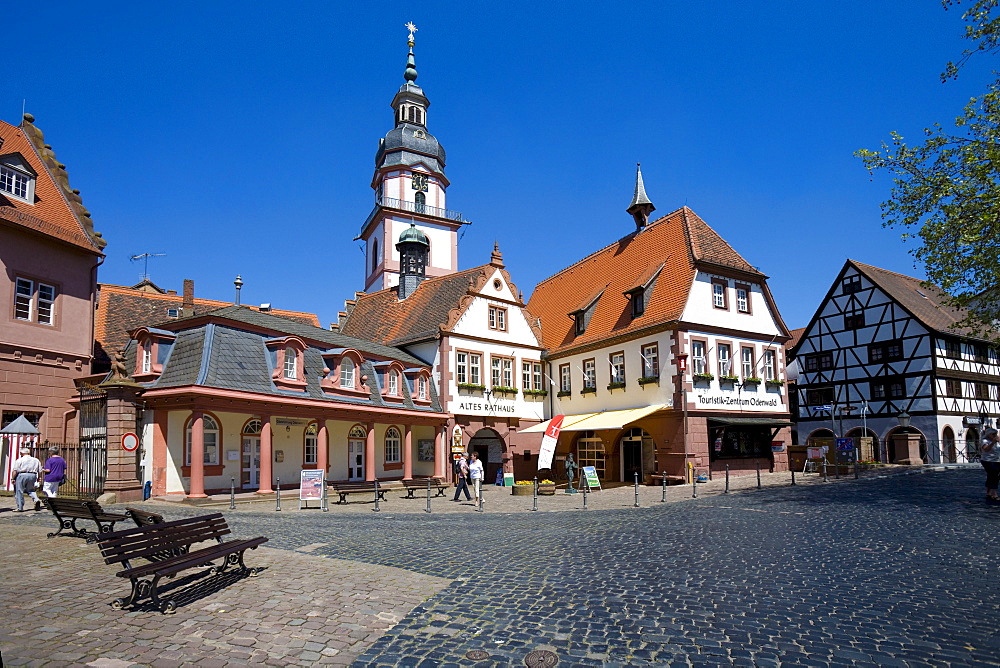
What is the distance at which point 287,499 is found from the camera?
24.4 metres

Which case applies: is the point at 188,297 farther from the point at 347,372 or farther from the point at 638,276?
the point at 638,276

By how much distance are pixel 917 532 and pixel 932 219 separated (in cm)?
1083

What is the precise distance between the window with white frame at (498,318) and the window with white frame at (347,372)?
927cm

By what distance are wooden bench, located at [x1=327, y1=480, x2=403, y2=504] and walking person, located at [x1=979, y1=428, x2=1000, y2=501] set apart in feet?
56.9

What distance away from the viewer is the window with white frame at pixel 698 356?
31906 mm

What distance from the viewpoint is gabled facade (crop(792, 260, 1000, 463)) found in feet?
137

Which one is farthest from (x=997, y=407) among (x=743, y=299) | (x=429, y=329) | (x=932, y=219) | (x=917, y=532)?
(x=917, y=532)

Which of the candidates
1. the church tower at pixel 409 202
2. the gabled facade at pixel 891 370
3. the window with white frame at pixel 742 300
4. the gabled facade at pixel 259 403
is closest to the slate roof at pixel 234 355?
the gabled facade at pixel 259 403

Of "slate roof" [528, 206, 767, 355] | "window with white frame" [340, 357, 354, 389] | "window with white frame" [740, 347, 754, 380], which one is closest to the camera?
"window with white frame" [340, 357, 354, 389]

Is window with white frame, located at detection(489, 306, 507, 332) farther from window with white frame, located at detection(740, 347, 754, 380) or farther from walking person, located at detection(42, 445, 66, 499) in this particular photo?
walking person, located at detection(42, 445, 66, 499)

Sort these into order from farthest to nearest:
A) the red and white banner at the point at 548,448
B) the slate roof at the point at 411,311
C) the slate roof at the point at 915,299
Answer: the slate roof at the point at 915,299 < the slate roof at the point at 411,311 < the red and white banner at the point at 548,448

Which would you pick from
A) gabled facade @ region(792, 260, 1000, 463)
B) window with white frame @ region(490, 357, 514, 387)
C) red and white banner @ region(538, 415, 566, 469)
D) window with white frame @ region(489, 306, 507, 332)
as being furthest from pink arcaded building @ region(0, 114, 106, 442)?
gabled facade @ region(792, 260, 1000, 463)

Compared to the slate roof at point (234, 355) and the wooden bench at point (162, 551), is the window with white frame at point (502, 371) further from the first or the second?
the wooden bench at point (162, 551)

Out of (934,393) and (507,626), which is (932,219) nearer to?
(507,626)
